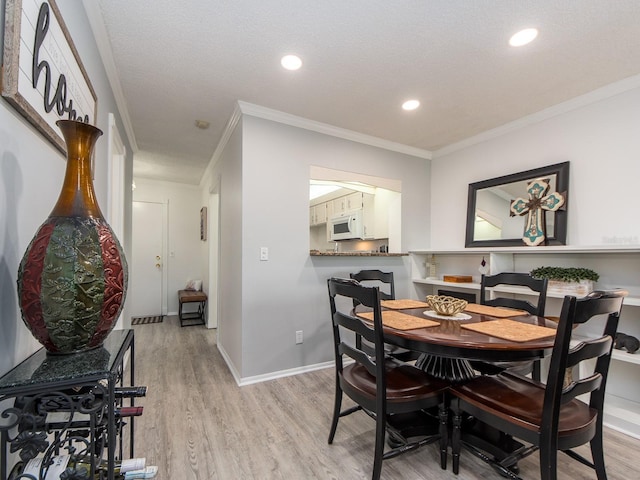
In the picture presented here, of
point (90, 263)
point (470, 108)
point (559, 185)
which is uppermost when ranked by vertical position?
point (470, 108)

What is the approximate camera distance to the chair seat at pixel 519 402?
4.11 feet

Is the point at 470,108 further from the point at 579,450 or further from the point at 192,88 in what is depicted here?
the point at 579,450

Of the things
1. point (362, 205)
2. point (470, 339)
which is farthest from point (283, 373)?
point (362, 205)

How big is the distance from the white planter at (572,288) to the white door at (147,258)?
18.2 feet

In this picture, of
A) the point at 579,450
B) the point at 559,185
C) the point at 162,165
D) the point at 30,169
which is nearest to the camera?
the point at 30,169

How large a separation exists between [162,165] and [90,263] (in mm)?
4298

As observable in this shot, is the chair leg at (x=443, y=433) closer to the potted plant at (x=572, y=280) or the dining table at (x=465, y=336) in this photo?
the dining table at (x=465, y=336)

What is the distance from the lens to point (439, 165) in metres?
3.86

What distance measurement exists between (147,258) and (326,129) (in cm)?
408

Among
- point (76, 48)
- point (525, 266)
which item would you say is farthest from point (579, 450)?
point (76, 48)

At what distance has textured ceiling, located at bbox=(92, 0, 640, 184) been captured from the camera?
5.55 feet

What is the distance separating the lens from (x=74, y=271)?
800 mm

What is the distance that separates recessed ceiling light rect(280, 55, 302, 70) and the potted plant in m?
2.46

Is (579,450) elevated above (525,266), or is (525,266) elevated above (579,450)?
(525,266)
